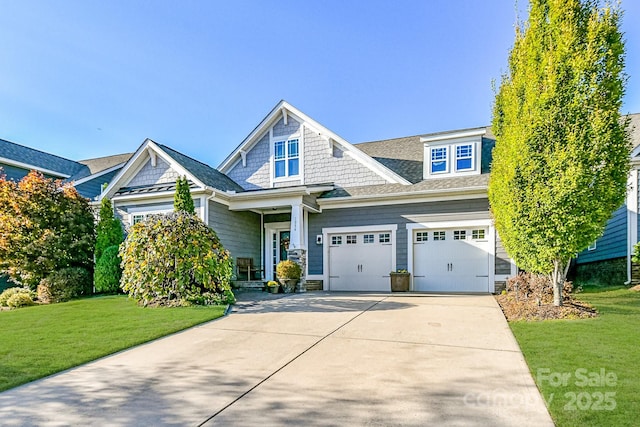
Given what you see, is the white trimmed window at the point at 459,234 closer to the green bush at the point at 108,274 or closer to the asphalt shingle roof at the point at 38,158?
the green bush at the point at 108,274

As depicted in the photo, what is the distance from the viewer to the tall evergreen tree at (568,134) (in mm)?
6430

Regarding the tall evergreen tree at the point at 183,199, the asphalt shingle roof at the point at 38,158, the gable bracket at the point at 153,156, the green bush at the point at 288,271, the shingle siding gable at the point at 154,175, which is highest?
the asphalt shingle roof at the point at 38,158

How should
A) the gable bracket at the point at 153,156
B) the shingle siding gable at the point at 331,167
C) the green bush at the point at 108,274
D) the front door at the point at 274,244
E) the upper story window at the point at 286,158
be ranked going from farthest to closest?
the front door at the point at 274,244
the upper story window at the point at 286,158
the gable bracket at the point at 153,156
the shingle siding gable at the point at 331,167
the green bush at the point at 108,274

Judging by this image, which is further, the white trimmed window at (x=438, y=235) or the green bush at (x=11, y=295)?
the white trimmed window at (x=438, y=235)

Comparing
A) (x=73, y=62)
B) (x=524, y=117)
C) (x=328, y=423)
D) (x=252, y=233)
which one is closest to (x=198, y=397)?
(x=328, y=423)

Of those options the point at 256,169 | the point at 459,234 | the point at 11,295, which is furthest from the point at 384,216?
the point at 11,295

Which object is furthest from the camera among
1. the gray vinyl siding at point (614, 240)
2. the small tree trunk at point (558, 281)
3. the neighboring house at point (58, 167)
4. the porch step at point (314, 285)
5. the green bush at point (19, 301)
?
the neighboring house at point (58, 167)

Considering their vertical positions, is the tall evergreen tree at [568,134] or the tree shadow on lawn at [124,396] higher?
the tall evergreen tree at [568,134]

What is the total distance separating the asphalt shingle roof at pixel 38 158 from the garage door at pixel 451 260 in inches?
701

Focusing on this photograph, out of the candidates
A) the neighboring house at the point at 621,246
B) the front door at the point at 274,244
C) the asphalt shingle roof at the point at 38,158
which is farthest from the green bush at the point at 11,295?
the neighboring house at the point at 621,246

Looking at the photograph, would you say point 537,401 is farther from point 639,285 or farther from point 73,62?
point 73,62

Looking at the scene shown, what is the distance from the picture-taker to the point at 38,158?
1788 centimetres

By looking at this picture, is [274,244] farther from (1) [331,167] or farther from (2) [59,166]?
(2) [59,166]

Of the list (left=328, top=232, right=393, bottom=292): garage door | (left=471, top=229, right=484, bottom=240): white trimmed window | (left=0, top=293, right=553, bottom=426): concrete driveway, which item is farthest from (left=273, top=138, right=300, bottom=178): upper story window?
(left=0, top=293, right=553, bottom=426): concrete driveway
